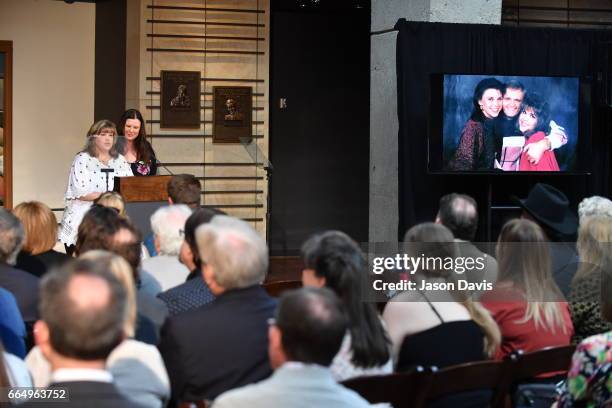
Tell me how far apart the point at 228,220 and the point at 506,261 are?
1462 mm

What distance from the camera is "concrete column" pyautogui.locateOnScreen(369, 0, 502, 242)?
30.2 ft

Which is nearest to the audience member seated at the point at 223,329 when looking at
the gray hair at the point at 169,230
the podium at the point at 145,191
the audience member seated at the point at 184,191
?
the gray hair at the point at 169,230

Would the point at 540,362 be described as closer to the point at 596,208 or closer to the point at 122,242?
the point at 122,242

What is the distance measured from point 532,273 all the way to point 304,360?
2042mm

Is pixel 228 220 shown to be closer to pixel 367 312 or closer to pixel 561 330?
pixel 367 312

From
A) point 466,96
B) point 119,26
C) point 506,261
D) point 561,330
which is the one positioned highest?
point 119,26

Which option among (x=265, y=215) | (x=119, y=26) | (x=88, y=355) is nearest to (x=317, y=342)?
(x=88, y=355)

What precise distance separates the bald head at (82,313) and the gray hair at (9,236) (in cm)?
209

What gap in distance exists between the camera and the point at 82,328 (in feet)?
6.83

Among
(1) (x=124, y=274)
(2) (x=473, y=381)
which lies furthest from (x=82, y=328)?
(2) (x=473, y=381)

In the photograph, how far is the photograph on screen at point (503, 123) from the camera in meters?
9.07

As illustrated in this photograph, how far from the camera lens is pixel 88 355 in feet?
6.95

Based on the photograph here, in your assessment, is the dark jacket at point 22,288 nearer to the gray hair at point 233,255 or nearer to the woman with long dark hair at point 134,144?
the gray hair at point 233,255

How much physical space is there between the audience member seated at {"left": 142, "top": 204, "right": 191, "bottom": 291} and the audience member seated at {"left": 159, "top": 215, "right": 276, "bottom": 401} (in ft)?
4.33
